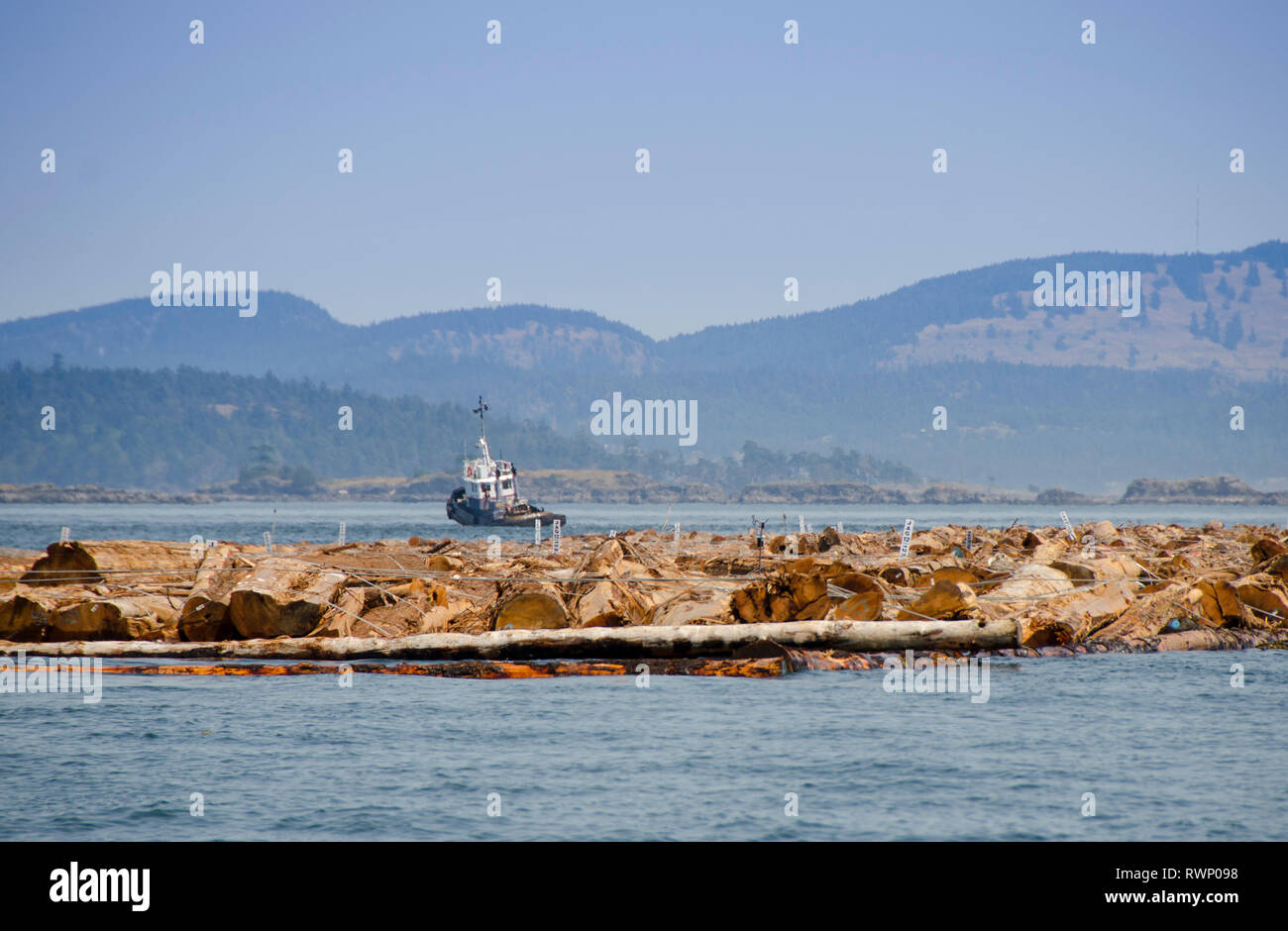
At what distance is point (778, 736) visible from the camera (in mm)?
12688

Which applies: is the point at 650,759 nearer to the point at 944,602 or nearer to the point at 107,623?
the point at 944,602

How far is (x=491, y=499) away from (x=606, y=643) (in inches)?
3104

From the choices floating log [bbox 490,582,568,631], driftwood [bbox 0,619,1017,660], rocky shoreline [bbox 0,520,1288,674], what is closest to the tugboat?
rocky shoreline [bbox 0,520,1288,674]

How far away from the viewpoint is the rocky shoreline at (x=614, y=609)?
16484mm

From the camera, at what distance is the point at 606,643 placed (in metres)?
16.3

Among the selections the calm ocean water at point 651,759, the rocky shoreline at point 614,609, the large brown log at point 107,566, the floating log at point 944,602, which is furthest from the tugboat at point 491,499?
the calm ocean water at point 651,759

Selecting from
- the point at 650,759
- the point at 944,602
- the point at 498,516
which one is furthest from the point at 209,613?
the point at 498,516

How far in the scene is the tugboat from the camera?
93062 millimetres

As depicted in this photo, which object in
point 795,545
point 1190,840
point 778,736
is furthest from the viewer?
point 795,545

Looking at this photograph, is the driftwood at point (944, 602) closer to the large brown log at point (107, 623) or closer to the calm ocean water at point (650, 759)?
the calm ocean water at point (650, 759)
